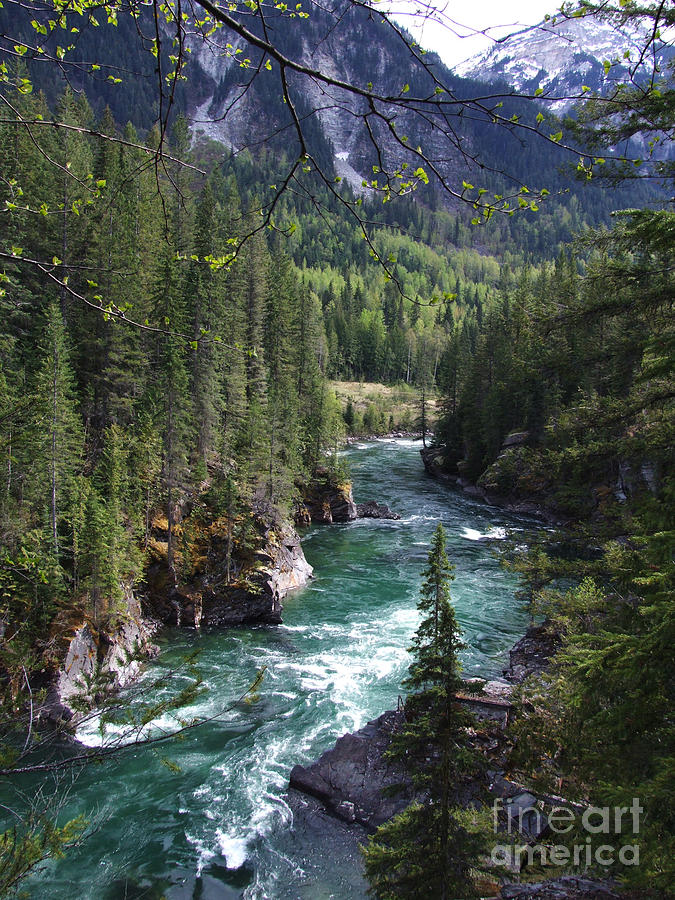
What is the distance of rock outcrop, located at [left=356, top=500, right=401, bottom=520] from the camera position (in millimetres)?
36250

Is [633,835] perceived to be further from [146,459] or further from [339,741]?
[146,459]

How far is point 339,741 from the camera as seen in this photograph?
1244cm

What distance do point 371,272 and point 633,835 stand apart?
499 ft

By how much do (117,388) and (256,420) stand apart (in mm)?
7181

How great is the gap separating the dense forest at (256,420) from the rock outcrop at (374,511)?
8.60ft

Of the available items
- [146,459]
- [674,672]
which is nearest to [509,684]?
[674,672]

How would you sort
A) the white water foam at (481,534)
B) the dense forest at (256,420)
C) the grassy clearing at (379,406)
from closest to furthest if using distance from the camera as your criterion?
the dense forest at (256,420) < the white water foam at (481,534) < the grassy clearing at (379,406)

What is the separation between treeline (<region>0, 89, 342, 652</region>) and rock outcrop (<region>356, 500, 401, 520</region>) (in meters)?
4.69

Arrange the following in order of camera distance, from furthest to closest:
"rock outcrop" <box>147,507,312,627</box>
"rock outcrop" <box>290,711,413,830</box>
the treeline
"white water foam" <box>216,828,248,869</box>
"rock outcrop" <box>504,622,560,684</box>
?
1. "rock outcrop" <box>147,507,312,627</box>
2. the treeline
3. "rock outcrop" <box>504,622,560,684</box>
4. "rock outcrop" <box>290,711,413,830</box>
5. "white water foam" <box>216,828,248,869</box>

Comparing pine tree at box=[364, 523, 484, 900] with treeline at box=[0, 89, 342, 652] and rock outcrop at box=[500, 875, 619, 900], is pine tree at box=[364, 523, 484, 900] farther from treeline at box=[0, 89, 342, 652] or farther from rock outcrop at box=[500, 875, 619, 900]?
treeline at box=[0, 89, 342, 652]

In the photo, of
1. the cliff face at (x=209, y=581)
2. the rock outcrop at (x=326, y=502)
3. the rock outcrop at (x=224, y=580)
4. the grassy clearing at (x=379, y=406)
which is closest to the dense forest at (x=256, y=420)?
the cliff face at (x=209, y=581)

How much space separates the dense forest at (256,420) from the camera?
5.11 m

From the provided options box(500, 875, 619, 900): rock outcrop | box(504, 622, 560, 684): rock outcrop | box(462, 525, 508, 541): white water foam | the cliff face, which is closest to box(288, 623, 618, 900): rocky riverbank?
box(500, 875, 619, 900): rock outcrop

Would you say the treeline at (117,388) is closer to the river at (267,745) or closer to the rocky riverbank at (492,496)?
the river at (267,745)
